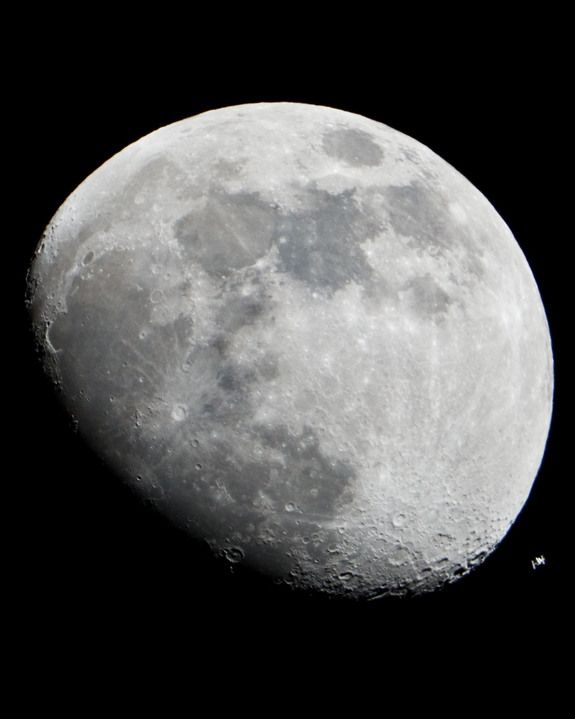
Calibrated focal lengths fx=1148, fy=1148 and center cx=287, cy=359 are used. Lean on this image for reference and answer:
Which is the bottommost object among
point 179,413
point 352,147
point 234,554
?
point 234,554

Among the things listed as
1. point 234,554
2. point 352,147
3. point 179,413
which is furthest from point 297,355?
point 352,147

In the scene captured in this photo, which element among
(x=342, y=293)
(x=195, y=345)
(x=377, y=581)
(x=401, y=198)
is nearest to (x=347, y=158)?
(x=401, y=198)

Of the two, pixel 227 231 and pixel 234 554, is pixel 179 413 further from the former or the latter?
pixel 227 231

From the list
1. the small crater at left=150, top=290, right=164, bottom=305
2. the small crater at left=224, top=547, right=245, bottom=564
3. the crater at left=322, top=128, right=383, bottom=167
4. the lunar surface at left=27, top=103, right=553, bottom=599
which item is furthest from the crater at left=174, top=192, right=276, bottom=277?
the small crater at left=224, top=547, right=245, bottom=564

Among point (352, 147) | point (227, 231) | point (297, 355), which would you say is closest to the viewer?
point (297, 355)

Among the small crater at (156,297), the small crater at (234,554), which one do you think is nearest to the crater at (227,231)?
the small crater at (156,297)

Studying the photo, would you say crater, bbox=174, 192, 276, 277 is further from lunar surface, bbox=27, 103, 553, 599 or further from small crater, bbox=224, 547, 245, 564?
small crater, bbox=224, 547, 245, 564

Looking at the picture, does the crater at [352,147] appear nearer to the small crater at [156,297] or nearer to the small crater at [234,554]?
the small crater at [156,297]
